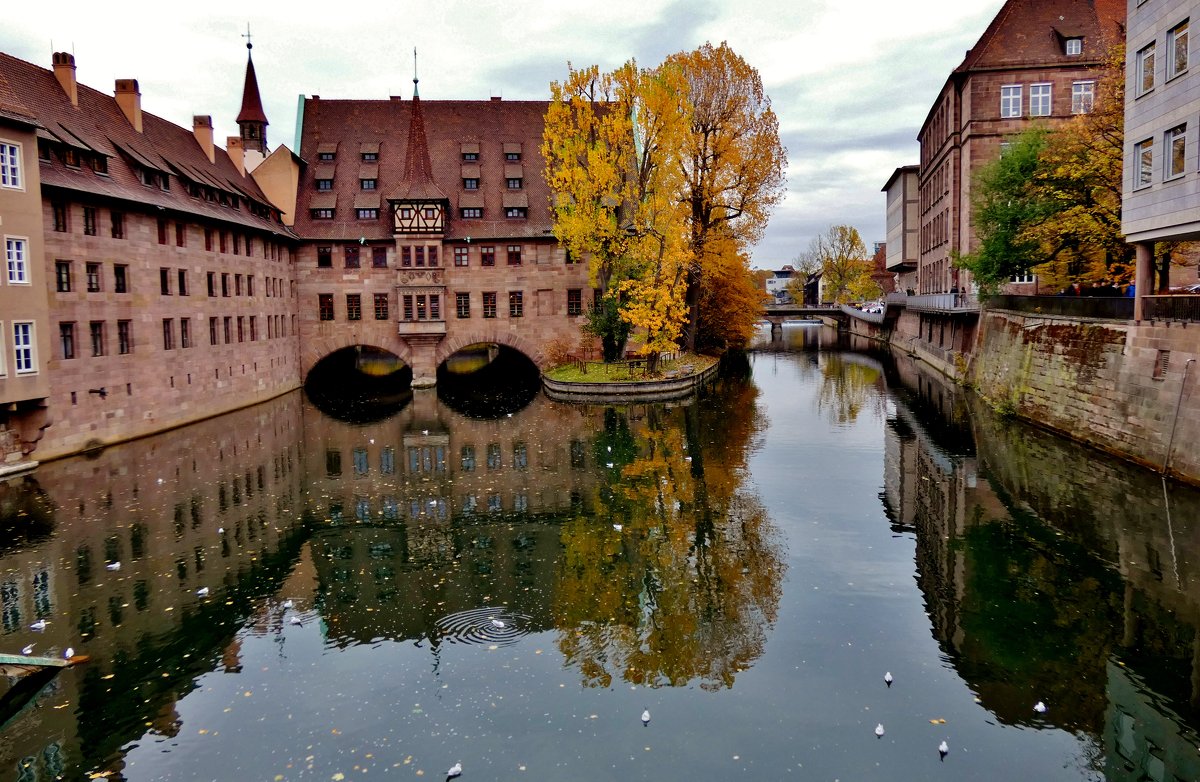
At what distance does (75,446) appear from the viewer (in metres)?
28.5

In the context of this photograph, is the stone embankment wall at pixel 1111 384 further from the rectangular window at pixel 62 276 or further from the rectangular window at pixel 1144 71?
the rectangular window at pixel 62 276

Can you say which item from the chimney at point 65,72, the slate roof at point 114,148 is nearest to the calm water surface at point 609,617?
the slate roof at point 114,148

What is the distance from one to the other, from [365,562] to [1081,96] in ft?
169

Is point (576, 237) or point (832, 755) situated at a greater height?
point (576, 237)

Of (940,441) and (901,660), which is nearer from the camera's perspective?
(901,660)

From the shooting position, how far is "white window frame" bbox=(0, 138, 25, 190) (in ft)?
83.3

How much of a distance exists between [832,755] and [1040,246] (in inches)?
1368

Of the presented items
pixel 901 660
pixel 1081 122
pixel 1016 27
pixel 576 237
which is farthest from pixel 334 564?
pixel 1016 27

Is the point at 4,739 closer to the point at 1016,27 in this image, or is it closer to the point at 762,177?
the point at 762,177

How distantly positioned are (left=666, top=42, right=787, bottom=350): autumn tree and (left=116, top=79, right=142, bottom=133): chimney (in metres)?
26.6

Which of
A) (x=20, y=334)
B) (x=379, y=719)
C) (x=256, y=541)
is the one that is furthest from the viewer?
(x=20, y=334)

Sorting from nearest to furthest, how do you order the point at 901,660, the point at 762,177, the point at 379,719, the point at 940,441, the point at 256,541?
the point at 379,719, the point at 901,660, the point at 256,541, the point at 940,441, the point at 762,177

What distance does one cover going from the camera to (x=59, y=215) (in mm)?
28828

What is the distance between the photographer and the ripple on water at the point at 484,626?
1361cm
